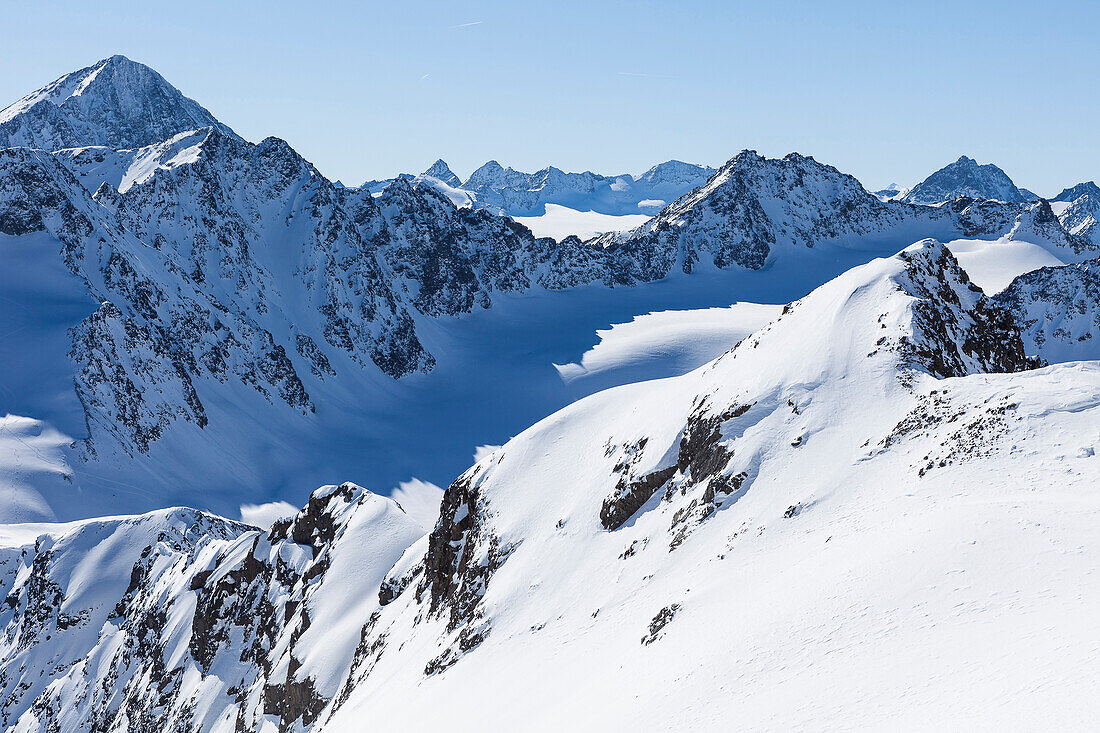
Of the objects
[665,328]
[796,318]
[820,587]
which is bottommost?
[665,328]

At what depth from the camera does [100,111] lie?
589ft

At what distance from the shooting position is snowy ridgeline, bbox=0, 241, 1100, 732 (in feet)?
50.0

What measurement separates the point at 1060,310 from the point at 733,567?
13500 centimetres

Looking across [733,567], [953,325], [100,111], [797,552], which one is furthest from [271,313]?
[797,552]

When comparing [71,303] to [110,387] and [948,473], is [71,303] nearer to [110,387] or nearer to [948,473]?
[110,387]

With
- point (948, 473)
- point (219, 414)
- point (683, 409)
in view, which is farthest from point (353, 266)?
point (948, 473)

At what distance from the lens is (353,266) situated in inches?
5969

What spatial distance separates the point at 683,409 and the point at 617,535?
20.4 ft

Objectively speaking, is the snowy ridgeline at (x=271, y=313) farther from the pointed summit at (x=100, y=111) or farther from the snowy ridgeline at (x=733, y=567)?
the snowy ridgeline at (x=733, y=567)

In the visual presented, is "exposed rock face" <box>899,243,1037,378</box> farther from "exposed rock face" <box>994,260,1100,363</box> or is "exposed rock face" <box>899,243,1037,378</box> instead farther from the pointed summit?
the pointed summit

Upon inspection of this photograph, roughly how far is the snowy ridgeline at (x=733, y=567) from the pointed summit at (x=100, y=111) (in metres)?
157

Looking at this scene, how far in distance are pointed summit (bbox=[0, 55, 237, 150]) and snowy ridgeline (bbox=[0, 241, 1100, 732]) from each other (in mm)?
156845

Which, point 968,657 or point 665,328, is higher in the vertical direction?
point 968,657

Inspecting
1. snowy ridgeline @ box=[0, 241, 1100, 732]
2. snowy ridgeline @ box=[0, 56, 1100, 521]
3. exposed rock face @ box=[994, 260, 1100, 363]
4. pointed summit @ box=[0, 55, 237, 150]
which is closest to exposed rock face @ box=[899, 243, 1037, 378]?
snowy ridgeline @ box=[0, 241, 1100, 732]
